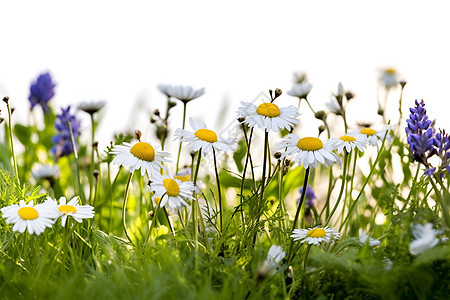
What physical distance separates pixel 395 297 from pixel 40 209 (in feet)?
2.55

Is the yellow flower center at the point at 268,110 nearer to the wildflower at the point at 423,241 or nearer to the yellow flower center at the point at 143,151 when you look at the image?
the yellow flower center at the point at 143,151

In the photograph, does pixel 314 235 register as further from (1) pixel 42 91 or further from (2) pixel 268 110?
(1) pixel 42 91

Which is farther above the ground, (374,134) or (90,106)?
(90,106)

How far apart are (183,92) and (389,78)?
150cm

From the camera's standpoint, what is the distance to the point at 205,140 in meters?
1.36

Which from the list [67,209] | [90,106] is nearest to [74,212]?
[67,209]

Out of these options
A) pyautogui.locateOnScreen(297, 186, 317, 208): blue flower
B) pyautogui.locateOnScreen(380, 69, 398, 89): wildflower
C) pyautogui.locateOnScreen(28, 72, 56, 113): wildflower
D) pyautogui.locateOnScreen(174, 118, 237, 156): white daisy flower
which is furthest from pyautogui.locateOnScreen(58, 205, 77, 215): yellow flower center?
pyautogui.locateOnScreen(28, 72, 56, 113): wildflower

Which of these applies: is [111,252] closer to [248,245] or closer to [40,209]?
[40,209]

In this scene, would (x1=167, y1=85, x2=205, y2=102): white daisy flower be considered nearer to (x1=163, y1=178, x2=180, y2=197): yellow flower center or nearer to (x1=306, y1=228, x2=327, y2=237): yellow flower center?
(x1=163, y1=178, x2=180, y2=197): yellow flower center

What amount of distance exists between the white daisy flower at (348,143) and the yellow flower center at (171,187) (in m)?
0.39

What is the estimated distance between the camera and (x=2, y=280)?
52.2 inches

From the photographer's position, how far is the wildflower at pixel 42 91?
290 centimetres

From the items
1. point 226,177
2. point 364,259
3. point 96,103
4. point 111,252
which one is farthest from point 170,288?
point 226,177

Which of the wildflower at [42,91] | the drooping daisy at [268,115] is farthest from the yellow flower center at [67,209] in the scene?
the wildflower at [42,91]
